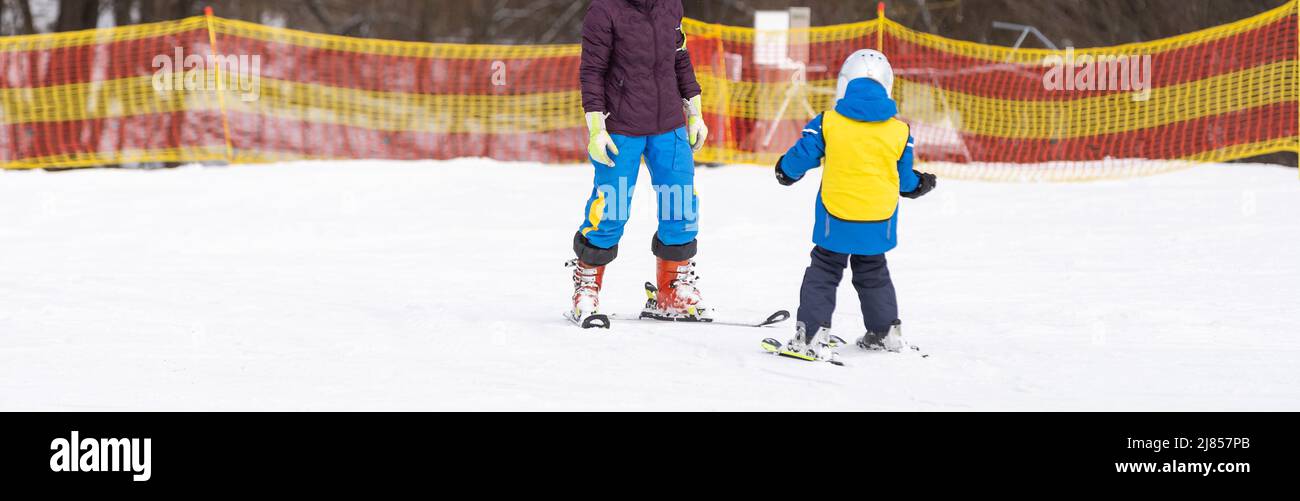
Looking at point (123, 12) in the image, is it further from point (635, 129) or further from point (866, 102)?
point (866, 102)

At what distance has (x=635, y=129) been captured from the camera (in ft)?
20.2

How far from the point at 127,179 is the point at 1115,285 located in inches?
361

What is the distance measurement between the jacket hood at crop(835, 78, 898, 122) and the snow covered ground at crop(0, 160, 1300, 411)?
0.92m

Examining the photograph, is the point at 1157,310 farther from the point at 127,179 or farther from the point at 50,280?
the point at 127,179

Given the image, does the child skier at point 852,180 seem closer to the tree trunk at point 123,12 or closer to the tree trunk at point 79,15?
the tree trunk at point 79,15

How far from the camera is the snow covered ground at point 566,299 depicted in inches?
192

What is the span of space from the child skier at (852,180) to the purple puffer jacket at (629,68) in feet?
2.85

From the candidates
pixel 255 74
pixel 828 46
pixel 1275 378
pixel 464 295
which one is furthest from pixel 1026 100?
pixel 1275 378

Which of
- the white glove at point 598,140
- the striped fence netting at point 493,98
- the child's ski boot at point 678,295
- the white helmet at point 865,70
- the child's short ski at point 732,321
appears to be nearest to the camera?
the white helmet at point 865,70

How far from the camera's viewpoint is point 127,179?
13211 millimetres

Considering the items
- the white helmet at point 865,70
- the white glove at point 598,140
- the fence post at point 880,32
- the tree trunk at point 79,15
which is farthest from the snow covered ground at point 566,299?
the tree trunk at point 79,15

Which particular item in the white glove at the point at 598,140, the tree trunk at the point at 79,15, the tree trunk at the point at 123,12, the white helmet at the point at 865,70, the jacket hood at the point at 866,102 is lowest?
the white glove at the point at 598,140

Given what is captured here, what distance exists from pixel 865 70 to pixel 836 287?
827 millimetres

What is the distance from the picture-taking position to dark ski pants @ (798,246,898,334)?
18.0 feet
